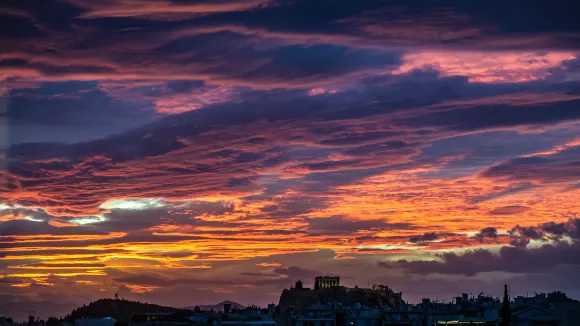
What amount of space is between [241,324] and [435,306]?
35548 mm

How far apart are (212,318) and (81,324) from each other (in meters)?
23.8

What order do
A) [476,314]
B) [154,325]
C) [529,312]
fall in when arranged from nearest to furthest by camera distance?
[529,312] < [476,314] < [154,325]

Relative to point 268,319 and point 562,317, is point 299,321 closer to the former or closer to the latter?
point 268,319

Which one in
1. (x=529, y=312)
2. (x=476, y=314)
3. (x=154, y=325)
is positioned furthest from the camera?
(x=154, y=325)

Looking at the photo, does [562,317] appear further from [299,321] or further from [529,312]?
[299,321]

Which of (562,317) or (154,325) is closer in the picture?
(562,317)

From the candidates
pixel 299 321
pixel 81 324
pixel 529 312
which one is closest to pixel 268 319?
pixel 299 321

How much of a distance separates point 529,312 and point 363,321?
35.8 metres

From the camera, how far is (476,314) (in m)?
176

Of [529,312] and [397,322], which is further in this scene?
[397,322]

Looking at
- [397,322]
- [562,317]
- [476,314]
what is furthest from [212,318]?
[562,317]

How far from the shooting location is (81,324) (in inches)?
7859

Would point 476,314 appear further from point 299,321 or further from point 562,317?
point 299,321

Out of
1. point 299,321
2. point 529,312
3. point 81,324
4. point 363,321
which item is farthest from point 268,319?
point 529,312
